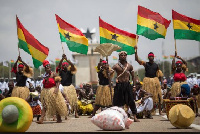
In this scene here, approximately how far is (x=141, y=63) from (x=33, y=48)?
3.64 meters

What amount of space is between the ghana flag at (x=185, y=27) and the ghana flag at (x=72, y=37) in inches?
129

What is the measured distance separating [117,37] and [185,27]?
2450 mm

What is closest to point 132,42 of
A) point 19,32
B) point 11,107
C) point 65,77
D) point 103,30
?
point 103,30

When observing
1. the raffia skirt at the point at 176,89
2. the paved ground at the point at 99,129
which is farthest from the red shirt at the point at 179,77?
the paved ground at the point at 99,129

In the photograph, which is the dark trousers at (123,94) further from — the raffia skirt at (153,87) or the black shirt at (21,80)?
the black shirt at (21,80)

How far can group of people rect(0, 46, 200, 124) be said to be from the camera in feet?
42.5

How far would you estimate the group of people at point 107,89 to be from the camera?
42.5 feet

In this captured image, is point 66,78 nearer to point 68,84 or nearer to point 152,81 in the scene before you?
point 68,84

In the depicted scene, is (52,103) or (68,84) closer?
(52,103)

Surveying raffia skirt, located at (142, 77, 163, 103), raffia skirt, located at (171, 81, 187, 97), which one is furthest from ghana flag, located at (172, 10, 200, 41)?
raffia skirt, located at (171, 81, 187, 97)

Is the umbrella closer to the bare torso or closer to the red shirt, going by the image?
the bare torso

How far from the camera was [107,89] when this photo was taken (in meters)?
15.8

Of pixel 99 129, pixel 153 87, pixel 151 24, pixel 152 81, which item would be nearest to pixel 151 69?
pixel 152 81

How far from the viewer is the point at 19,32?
54.0 ft
